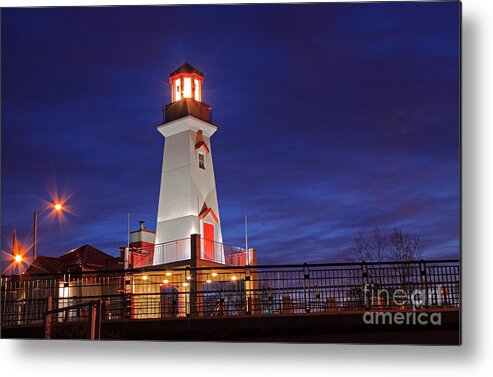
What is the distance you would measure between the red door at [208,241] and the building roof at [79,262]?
1.60 ft

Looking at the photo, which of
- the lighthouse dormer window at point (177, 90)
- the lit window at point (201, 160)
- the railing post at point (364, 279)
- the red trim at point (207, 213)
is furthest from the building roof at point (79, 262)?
the railing post at point (364, 279)

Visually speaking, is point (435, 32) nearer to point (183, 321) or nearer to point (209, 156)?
point (209, 156)

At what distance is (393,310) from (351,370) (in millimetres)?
372

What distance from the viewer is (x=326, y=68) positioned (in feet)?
15.0

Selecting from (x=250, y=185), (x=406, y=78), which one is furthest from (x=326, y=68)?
(x=250, y=185)

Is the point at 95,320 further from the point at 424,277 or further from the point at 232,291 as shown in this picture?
the point at 424,277

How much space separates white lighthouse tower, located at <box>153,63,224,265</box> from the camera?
4621 millimetres

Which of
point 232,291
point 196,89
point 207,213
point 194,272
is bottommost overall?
point 232,291

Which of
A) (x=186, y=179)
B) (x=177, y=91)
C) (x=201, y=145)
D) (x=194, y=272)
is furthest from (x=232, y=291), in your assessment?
(x=177, y=91)

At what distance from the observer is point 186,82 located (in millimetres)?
4605

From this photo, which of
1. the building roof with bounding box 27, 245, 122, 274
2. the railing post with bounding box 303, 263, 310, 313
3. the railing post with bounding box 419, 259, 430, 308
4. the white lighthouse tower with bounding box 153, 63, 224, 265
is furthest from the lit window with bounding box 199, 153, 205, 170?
the railing post with bounding box 419, 259, 430, 308

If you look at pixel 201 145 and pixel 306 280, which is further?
pixel 201 145

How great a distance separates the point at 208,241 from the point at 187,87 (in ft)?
2.74

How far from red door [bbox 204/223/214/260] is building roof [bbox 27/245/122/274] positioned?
0.49 metres
